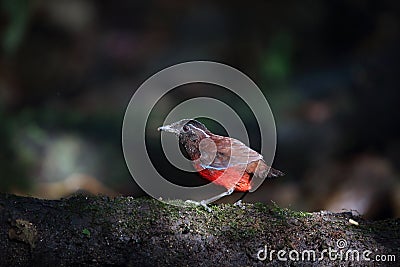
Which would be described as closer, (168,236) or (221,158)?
(168,236)

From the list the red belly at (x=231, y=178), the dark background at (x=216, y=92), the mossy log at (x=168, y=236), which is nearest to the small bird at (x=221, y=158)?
the red belly at (x=231, y=178)

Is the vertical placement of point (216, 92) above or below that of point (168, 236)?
above

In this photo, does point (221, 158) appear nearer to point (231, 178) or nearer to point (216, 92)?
point (231, 178)

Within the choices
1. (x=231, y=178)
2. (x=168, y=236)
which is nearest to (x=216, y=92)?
(x=231, y=178)

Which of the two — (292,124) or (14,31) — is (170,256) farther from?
(14,31)

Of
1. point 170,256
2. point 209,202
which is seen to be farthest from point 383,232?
point 170,256

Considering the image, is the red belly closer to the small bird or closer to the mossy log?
the small bird
